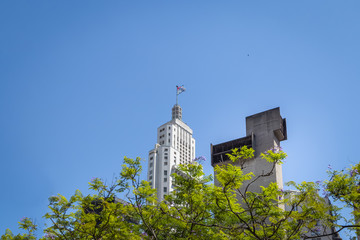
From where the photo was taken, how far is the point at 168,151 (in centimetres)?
9850

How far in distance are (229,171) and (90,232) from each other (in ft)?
24.0

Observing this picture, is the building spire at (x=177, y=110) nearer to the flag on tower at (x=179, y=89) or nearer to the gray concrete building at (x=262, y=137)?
the flag on tower at (x=179, y=89)

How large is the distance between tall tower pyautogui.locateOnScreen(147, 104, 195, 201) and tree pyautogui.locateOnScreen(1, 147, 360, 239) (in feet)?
235

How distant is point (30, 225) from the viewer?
19.1 metres

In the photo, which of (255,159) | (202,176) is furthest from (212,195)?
(255,159)

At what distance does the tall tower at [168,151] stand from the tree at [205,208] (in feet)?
235

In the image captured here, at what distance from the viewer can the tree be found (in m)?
13.5

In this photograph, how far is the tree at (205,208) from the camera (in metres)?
13.5

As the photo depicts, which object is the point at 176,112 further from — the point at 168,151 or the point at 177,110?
the point at 168,151

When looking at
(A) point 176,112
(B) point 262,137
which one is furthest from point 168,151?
(B) point 262,137

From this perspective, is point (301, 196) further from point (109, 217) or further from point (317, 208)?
point (109, 217)

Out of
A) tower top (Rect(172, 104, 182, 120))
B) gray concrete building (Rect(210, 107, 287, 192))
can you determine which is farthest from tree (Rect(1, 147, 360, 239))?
tower top (Rect(172, 104, 182, 120))

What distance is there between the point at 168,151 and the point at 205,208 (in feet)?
272

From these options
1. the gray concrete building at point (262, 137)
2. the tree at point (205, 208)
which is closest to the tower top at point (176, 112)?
the gray concrete building at point (262, 137)
